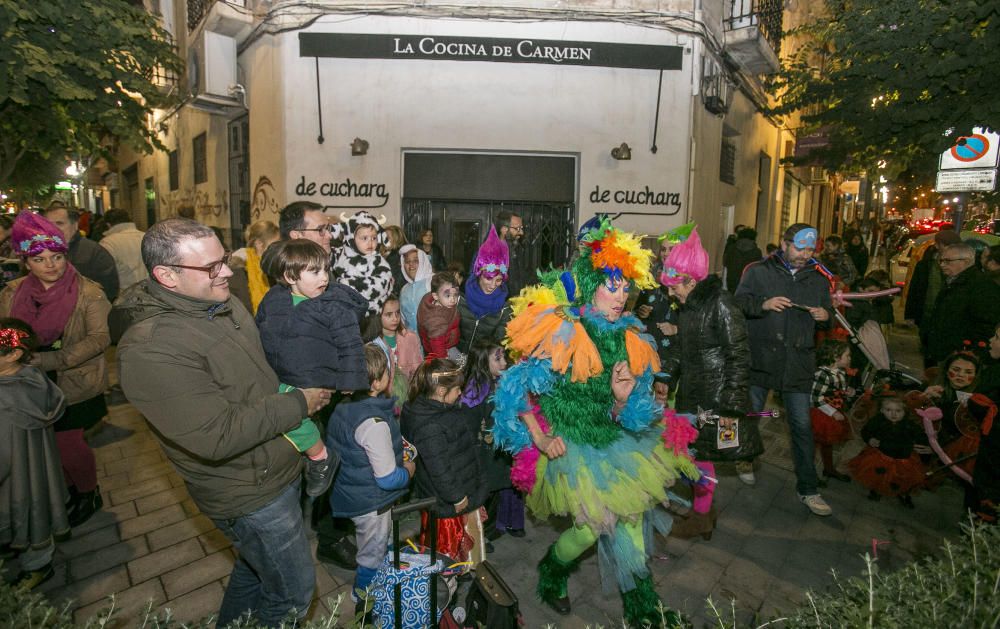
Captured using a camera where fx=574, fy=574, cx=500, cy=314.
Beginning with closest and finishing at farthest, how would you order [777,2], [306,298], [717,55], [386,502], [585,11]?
[306,298] < [386,502] < [585,11] < [717,55] < [777,2]

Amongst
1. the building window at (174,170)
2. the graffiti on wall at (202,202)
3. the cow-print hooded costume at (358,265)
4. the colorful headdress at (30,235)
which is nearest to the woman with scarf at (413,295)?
the cow-print hooded costume at (358,265)

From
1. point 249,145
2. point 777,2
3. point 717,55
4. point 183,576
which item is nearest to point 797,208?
point 777,2

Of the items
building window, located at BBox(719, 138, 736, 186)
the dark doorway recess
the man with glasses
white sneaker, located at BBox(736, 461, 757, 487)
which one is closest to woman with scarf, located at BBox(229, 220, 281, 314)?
white sneaker, located at BBox(736, 461, 757, 487)

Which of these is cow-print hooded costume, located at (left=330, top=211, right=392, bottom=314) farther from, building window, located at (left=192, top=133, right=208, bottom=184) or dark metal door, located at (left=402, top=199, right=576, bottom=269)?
building window, located at (left=192, top=133, right=208, bottom=184)

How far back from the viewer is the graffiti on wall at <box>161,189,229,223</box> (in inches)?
494

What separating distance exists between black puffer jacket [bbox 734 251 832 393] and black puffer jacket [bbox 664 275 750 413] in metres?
0.62

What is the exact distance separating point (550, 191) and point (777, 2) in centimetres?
685

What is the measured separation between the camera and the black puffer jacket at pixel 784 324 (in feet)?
14.9

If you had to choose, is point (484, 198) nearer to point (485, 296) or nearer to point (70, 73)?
point (485, 296)

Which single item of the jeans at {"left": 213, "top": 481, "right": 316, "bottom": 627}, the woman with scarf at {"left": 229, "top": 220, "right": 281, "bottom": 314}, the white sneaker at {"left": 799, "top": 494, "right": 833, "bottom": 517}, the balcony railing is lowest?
the white sneaker at {"left": 799, "top": 494, "right": 833, "bottom": 517}

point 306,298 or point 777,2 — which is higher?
point 777,2

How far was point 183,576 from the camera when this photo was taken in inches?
143

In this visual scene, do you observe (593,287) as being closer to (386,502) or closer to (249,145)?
(386,502)

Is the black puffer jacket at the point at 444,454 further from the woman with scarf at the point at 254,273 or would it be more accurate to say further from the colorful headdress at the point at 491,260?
the woman with scarf at the point at 254,273
